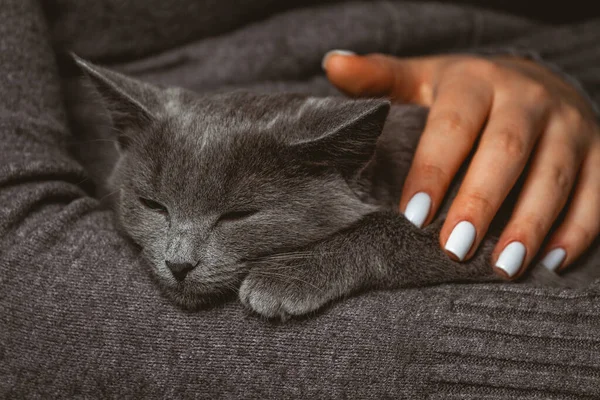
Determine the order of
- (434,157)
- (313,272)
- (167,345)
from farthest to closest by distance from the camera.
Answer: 1. (434,157)
2. (313,272)
3. (167,345)

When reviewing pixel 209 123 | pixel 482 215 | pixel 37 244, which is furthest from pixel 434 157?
pixel 37 244

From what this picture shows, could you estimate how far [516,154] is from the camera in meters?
1.14

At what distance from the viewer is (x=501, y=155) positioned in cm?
113

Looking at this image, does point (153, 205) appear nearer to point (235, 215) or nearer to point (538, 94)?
point (235, 215)

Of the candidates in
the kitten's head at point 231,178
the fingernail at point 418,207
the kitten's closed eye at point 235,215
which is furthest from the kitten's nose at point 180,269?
the fingernail at point 418,207

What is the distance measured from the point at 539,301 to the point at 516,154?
34 centimetres

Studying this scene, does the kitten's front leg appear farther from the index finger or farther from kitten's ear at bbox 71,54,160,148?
kitten's ear at bbox 71,54,160,148

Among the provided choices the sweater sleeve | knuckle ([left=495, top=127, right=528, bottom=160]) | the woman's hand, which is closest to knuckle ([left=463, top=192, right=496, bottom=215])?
the woman's hand

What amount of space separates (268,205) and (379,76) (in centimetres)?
54

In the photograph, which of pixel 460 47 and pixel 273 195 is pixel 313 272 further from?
pixel 460 47

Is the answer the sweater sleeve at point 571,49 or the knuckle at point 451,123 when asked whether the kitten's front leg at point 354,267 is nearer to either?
the knuckle at point 451,123

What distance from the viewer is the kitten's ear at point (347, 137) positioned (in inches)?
36.7

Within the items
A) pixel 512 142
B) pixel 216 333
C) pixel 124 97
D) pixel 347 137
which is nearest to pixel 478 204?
pixel 512 142

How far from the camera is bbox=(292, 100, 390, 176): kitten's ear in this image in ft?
3.06
